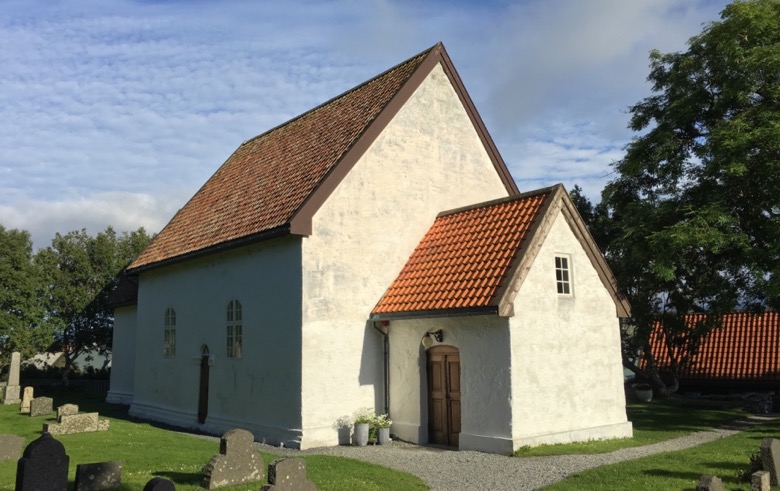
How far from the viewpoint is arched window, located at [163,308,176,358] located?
19945 mm

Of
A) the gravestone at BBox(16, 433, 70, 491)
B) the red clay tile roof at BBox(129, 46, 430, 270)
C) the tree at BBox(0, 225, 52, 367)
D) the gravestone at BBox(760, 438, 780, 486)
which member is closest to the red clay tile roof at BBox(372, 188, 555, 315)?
the red clay tile roof at BBox(129, 46, 430, 270)

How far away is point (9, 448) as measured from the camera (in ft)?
38.8

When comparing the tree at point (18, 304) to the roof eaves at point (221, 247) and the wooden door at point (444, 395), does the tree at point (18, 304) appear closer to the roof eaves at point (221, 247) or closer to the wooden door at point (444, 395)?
the roof eaves at point (221, 247)

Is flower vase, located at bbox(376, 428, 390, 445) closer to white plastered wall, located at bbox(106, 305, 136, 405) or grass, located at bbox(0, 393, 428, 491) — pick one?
grass, located at bbox(0, 393, 428, 491)

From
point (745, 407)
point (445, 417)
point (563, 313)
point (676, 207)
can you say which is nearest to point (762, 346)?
point (745, 407)

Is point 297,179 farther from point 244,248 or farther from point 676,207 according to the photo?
point 676,207

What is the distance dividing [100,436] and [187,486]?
23.9 feet

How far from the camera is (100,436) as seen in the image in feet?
50.6

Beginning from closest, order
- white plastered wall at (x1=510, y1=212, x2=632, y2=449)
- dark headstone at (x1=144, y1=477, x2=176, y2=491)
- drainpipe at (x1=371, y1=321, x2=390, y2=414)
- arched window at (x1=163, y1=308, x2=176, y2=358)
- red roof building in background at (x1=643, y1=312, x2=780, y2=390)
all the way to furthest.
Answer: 1. dark headstone at (x1=144, y1=477, x2=176, y2=491)
2. white plastered wall at (x1=510, y1=212, x2=632, y2=449)
3. drainpipe at (x1=371, y1=321, x2=390, y2=414)
4. arched window at (x1=163, y1=308, x2=176, y2=358)
5. red roof building in background at (x1=643, y1=312, x2=780, y2=390)

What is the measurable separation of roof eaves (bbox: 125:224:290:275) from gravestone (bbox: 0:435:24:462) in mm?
6425

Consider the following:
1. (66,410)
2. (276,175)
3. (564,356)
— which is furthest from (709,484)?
(66,410)

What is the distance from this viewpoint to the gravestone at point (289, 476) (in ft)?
25.8

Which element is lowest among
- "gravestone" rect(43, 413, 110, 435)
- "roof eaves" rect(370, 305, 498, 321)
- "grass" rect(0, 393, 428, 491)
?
"grass" rect(0, 393, 428, 491)

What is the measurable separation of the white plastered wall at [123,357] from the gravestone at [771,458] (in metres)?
23.3
